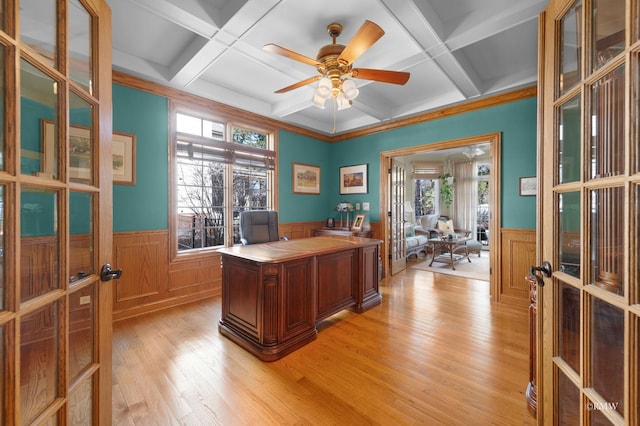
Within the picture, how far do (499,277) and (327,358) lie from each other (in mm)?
2770

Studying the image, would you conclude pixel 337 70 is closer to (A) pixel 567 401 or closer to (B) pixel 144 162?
(A) pixel 567 401

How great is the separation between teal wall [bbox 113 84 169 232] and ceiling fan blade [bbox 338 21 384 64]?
251cm

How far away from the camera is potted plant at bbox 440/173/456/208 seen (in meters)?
7.63

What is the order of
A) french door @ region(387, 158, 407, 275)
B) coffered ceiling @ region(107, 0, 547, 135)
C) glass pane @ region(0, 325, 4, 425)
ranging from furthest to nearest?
french door @ region(387, 158, 407, 275)
coffered ceiling @ region(107, 0, 547, 135)
glass pane @ region(0, 325, 4, 425)

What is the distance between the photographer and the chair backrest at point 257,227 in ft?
10.8

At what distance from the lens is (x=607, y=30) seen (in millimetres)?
843

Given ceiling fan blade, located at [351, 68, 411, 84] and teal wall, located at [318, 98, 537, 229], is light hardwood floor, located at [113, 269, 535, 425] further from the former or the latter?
ceiling fan blade, located at [351, 68, 411, 84]

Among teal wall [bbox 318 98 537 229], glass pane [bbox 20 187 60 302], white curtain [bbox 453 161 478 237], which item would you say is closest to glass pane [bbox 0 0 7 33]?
glass pane [bbox 20 187 60 302]

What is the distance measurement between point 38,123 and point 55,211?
28cm

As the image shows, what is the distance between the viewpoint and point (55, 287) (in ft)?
2.73

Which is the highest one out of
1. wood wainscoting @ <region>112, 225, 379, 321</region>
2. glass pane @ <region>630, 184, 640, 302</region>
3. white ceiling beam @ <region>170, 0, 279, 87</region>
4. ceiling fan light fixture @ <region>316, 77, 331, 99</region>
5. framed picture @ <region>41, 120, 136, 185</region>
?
white ceiling beam @ <region>170, 0, 279, 87</region>

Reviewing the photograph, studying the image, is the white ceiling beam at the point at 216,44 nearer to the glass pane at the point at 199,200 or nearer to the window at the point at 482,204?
the glass pane at the point at 199,200

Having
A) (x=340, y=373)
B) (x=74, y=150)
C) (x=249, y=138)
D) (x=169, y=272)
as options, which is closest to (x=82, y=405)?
(x=74, y=150)

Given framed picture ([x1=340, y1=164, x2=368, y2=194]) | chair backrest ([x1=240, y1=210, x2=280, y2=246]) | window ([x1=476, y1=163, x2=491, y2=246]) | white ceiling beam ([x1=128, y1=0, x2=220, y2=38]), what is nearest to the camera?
white ceiling beam ([x1=128, y1=0, x2=220, y2=38])
